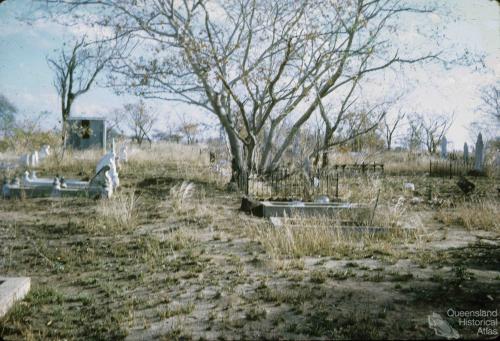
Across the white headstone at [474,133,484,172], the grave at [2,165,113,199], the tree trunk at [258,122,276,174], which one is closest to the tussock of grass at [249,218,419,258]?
the grave at [2,165,113,199]

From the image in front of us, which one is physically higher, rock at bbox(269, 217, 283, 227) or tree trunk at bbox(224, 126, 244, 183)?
tree trunk at bbox(224, 126, 244, 183)

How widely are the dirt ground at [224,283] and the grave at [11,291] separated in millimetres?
72

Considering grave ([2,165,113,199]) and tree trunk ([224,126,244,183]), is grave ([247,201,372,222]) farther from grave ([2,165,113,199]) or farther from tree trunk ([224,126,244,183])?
grave ([2,165,113,199])

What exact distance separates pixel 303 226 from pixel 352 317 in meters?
3.58

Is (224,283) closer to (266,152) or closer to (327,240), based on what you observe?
(327,240)

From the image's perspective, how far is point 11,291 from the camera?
4.26 m

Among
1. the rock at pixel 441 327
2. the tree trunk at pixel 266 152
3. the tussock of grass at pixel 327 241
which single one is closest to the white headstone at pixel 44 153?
the tree trunk at pixel 266 152

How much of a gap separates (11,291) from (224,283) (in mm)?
2182

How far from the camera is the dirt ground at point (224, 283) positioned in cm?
374

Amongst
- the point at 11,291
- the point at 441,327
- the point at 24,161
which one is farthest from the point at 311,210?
the point at 24,161

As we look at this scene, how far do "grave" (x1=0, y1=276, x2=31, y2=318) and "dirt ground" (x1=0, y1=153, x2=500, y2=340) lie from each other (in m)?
0.07

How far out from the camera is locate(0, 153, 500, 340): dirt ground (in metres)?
3.74

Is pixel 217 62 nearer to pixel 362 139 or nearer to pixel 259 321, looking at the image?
pixel 259 321

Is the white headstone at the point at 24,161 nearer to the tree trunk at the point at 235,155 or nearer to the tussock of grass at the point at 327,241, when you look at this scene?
the tree trunk at the point at 235,155
